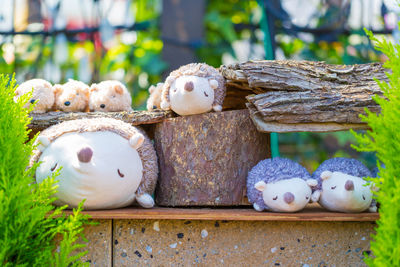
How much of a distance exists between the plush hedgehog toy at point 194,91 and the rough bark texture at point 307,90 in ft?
0.23

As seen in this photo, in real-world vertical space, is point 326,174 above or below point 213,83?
below

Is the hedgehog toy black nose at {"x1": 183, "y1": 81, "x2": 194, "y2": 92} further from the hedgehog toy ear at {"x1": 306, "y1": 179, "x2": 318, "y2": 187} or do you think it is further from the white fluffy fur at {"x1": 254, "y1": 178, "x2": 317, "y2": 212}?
the hedgehog toy ear at {"x1": 306, "y1": 179, "x2": 318, "y2": 187}

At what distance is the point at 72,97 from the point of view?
1.82 m

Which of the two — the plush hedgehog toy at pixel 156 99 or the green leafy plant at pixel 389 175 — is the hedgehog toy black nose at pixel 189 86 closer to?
the plush hedgehog toy at pixel 156 99

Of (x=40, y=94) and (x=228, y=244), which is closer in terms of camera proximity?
(x=228, y=244)

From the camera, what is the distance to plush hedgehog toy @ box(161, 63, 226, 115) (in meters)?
1.65

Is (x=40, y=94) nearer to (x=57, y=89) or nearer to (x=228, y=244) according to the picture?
(x=57, y=89)

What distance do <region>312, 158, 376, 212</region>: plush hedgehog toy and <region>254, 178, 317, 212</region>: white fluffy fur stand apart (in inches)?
2.2

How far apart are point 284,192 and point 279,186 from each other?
3 cm

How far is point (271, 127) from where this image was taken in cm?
157

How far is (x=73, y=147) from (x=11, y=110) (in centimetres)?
25

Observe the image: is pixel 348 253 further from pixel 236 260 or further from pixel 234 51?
pixel 234 51

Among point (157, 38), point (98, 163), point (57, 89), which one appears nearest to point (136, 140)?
point (98, 163)

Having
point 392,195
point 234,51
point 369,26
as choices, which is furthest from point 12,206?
point 369,26
